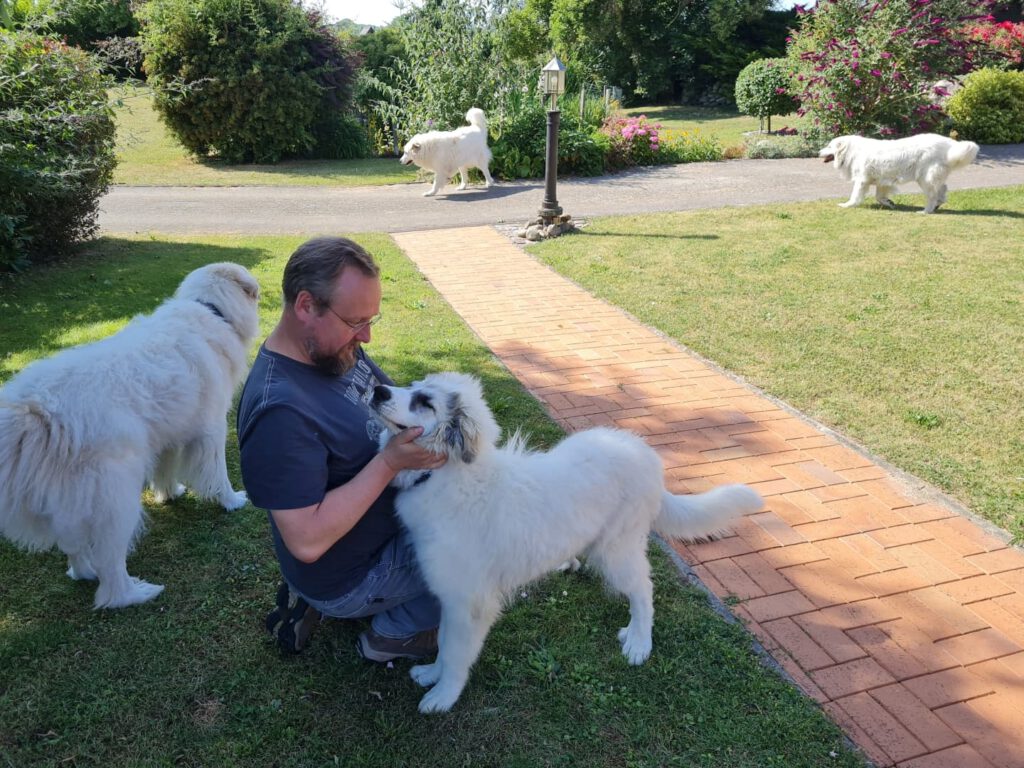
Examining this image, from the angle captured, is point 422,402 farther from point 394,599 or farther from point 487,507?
point 394,599

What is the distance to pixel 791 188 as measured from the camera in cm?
1388

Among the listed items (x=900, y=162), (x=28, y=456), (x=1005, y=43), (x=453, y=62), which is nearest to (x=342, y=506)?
(x=28, y=456)

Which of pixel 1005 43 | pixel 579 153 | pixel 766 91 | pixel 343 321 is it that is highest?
pixel 1005 43

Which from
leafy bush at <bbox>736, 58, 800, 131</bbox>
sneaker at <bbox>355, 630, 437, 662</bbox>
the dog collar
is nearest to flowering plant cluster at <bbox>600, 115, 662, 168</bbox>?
leafy bush at <bbox>736, 58, 800, 131</bbox>

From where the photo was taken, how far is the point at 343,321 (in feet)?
7.75

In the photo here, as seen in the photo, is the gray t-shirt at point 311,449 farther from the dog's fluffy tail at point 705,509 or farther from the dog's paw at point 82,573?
the dog's paw at point 82,573

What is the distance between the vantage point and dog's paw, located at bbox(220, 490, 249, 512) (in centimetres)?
413

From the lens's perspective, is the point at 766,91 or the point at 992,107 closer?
the point at 992,107

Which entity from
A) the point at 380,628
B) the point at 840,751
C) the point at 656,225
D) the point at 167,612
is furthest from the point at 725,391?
the point at 656,225

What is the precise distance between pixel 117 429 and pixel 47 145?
24.7 feet

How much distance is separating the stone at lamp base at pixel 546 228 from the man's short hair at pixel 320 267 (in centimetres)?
869

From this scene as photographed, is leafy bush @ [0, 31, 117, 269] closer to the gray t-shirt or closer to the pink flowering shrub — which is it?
the gray t-shirt

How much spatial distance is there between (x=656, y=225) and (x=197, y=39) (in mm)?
13440

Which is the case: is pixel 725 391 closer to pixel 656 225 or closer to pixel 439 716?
pixel 439 716
